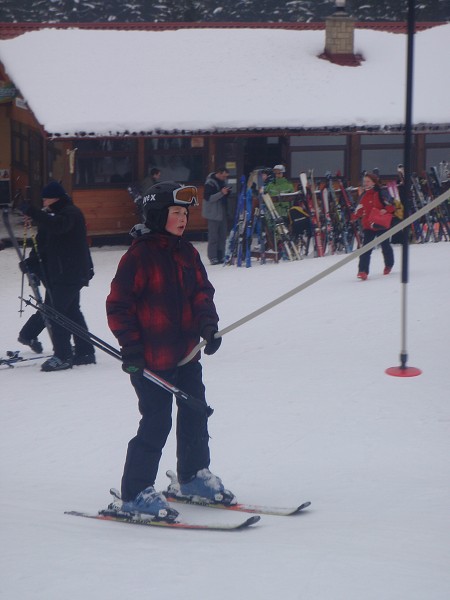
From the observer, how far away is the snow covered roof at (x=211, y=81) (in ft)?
62.4

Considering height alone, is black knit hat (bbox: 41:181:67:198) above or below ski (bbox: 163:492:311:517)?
above

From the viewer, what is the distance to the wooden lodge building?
19.0 m

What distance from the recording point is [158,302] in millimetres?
5297

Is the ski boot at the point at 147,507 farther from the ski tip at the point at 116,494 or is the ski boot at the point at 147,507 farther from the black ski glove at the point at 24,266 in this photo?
the black ski glove at the point at 24,266

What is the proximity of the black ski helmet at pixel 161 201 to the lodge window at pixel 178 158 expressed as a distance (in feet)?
47.5

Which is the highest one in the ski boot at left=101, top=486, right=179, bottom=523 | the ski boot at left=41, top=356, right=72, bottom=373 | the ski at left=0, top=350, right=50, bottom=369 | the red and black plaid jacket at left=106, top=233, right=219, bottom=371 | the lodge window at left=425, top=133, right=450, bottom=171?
the lodge window at left=425, top=133, right=450, bottom=171

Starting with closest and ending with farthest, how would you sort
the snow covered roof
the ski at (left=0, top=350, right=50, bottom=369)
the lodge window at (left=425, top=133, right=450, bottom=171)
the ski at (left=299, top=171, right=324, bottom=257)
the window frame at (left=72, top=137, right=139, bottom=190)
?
the ski at (left=0, top=350, right=50, bottom=369)
the ski at (left=299, top=171, right=324, bottom=257)
the snow covered roof
the window frame at (left=72, top=137, right=139, bottom=190)
the lodge window at (left=425, top=133, right=450, bottom=171)

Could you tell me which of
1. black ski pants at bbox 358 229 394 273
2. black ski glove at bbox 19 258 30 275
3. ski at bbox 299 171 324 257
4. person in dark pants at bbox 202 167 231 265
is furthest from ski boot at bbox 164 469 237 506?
ski at bbox 299 171 324 257

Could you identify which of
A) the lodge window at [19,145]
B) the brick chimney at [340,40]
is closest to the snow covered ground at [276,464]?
the lodge window at [19,145]

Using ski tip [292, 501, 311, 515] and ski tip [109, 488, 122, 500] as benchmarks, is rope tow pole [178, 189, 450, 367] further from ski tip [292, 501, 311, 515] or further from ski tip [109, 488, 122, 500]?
ski tip [292, 501, 311, 515]

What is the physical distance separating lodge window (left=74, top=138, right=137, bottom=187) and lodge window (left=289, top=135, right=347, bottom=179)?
3.33 m

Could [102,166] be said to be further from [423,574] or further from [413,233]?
[423,574]

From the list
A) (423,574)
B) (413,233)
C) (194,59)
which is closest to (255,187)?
(413,233)

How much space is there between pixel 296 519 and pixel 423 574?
3.76ft
